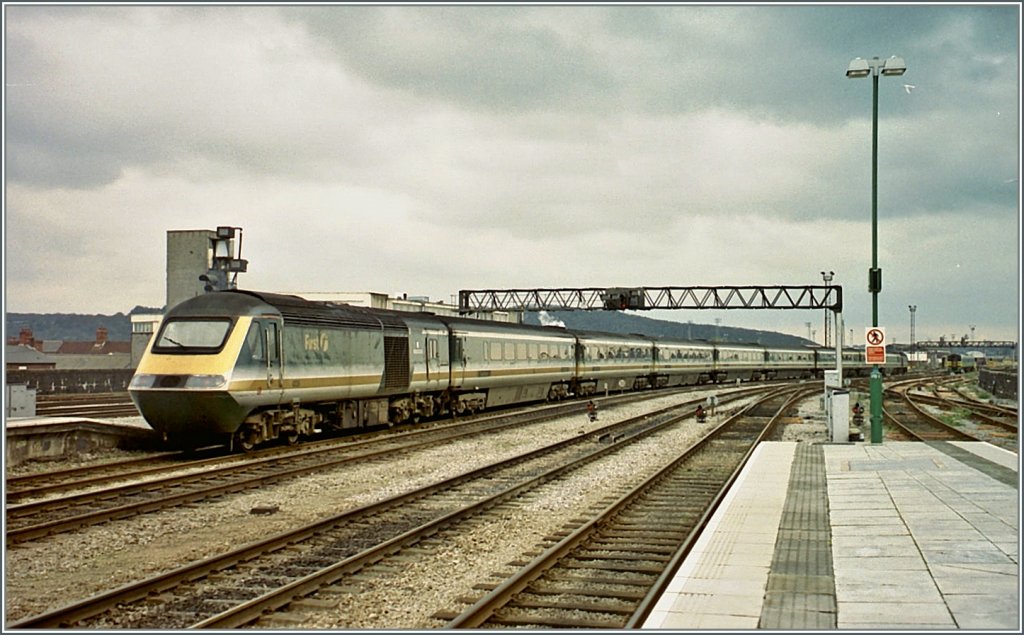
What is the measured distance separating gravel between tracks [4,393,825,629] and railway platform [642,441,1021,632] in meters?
2.22

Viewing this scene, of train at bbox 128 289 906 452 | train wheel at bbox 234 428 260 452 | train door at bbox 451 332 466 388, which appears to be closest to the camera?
train at bbox 128 289 906 452

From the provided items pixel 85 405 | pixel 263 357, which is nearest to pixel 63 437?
pixel 263 357

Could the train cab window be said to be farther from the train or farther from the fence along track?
the fence along track

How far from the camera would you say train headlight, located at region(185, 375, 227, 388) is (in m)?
17.0

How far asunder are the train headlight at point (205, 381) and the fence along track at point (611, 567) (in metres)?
8.17

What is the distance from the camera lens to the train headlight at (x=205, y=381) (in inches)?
667

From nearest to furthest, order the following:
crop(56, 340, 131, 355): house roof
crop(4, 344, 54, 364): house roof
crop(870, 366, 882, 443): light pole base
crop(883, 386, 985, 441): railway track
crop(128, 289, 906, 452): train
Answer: crop(128, 289, 906, 452): train
crop(870, 366, 882, 443): light pole base
crop(883, 386, 985, 441): railway track
crop(4, 344, 54, 364): house roof
crop(56, 340, 131, 355): house roof

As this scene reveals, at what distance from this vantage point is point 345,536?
11016 millimetres

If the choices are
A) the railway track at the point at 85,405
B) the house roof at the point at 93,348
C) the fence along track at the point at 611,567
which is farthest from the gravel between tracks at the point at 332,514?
the house roof at the point at 93,348

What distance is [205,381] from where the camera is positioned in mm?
17000

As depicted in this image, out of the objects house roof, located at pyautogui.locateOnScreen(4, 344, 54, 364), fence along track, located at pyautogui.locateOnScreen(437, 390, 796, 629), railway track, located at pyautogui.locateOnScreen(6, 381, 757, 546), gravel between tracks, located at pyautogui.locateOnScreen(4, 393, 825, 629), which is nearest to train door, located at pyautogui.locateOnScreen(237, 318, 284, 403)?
railway track, located at pyautogui.locateOnScreen(6, 381, 757, 546)

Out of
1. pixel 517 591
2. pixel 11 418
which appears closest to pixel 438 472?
pixel 517 591

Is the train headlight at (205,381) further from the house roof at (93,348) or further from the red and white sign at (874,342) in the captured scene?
the house roof at (93,348)

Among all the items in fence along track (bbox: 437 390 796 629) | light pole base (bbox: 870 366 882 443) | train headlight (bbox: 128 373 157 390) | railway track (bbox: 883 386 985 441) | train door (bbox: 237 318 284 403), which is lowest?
railway track (bbox: 883 386 985 441)
